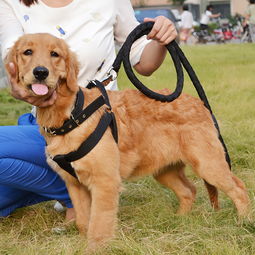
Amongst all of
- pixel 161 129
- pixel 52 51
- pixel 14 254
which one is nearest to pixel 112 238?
pixel 14 254

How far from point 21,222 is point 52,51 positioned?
1.61m

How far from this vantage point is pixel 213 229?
4.09 meters

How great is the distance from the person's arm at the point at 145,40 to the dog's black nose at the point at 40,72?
88 cm

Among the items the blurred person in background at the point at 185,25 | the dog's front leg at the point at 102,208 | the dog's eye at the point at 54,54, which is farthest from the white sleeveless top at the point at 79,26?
the blurred person in background at the point at 185,25

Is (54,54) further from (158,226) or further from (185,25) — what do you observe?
(185,25)

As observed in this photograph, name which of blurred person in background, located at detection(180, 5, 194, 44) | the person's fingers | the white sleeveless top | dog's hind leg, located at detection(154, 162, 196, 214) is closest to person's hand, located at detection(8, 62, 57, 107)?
the white sleeveless top

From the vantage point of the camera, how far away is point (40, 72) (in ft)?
11.5

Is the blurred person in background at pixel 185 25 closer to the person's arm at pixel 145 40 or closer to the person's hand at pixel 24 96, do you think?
the person's arm at pixel 145 40

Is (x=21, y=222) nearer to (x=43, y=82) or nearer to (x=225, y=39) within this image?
(x=43, y=82)

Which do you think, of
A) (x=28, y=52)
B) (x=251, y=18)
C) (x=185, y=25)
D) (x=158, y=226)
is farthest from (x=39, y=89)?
→ (x=185, y=25)

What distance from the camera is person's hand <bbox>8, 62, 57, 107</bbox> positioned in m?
3.70

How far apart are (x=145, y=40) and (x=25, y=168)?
1.27m

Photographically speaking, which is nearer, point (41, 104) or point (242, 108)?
point (41, 104)

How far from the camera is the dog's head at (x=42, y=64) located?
11.7 feet
